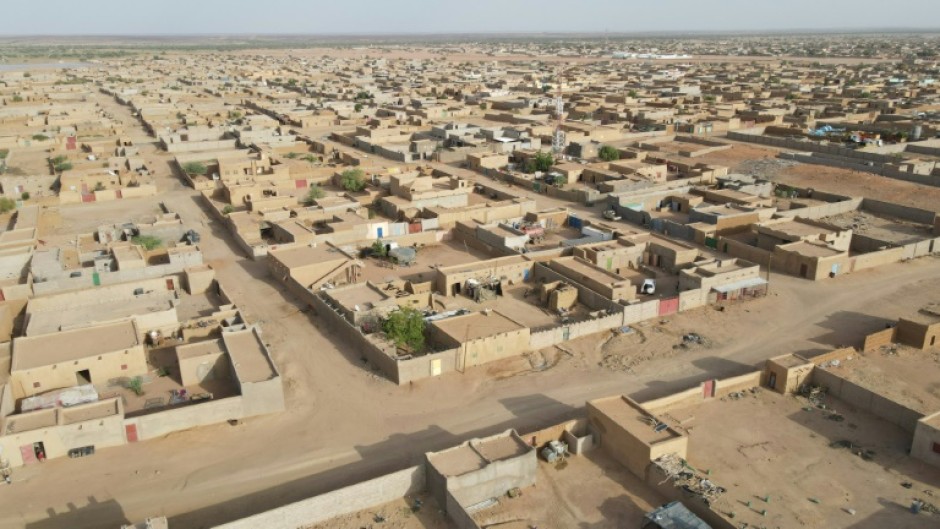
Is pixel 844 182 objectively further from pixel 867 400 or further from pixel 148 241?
pixel 148 241

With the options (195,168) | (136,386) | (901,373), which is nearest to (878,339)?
(901,373)

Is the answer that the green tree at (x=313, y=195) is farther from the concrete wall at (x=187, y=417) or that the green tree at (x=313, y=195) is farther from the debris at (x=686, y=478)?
the debris at (x=686, y=478)

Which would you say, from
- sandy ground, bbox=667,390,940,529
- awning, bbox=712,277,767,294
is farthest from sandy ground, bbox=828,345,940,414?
awning, bbox=712,277,767,294

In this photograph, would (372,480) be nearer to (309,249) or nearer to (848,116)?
(309,249)

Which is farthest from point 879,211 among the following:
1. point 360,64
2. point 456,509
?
point 360,64

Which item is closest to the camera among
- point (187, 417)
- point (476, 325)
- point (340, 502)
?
point (340, 502)

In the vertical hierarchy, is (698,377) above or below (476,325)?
below

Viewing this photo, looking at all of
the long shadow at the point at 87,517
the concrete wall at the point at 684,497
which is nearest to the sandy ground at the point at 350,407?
the long shadow at the point at 87,517
